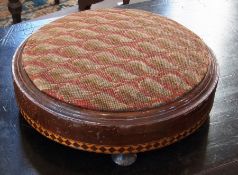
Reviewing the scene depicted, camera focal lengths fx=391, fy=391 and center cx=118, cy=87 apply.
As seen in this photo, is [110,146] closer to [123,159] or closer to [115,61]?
[123,159]

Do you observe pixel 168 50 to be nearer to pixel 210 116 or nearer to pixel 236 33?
pixel 210 116

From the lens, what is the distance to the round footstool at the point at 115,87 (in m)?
0.68

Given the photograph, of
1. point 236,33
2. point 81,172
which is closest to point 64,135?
point 81,172

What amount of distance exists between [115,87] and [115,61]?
0.07 meters

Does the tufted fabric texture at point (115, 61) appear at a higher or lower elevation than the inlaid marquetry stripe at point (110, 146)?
higher

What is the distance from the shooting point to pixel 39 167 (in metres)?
0.73

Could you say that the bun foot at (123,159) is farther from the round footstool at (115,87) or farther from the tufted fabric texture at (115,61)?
the tufted fabric texture at (115,61)

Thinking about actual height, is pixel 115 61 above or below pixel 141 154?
above

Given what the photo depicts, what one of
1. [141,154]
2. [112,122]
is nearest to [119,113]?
[112,122]

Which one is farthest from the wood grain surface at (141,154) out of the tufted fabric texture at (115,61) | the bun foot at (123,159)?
the tufted fabric texture at (115,61)

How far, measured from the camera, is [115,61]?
2.47 ft

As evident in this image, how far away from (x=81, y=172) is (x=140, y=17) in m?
Result: 0.39

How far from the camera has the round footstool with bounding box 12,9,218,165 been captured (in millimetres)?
681

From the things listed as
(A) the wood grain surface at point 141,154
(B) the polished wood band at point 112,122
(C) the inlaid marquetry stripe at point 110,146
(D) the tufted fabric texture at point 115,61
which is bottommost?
(A) the wood grain surface at point 141,154
